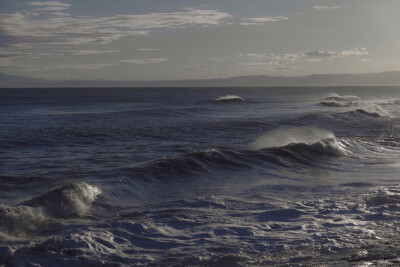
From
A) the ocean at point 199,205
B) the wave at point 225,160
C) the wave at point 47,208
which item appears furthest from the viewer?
the wave at point 225,160

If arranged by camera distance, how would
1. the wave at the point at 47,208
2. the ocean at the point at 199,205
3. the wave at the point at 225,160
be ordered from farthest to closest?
the wave at the point at 225,160
the wave at the point at 47,208
the ocean at the point at 199,205

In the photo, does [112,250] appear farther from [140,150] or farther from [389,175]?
[140,150]

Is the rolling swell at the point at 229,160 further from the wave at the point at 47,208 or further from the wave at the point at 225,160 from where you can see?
the wave at the point at 47,208

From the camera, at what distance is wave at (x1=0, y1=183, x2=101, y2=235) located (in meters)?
8.01

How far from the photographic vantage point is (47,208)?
905cm

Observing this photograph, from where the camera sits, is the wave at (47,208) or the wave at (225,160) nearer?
the wave at (47,208)

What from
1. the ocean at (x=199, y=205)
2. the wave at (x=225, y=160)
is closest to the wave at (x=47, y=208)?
the ocean at (x=199, y=205)

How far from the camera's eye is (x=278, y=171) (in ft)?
45.3

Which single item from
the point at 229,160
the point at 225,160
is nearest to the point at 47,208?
the point at 225,160

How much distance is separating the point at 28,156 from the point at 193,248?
10861 mm

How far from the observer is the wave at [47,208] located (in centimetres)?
801

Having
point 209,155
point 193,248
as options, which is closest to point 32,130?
point 209,155

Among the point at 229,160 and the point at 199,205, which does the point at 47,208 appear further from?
the point at 229,160

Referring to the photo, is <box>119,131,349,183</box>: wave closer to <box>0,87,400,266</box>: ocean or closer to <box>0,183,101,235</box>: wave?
<box>0,87,400,266</box>: ocean
